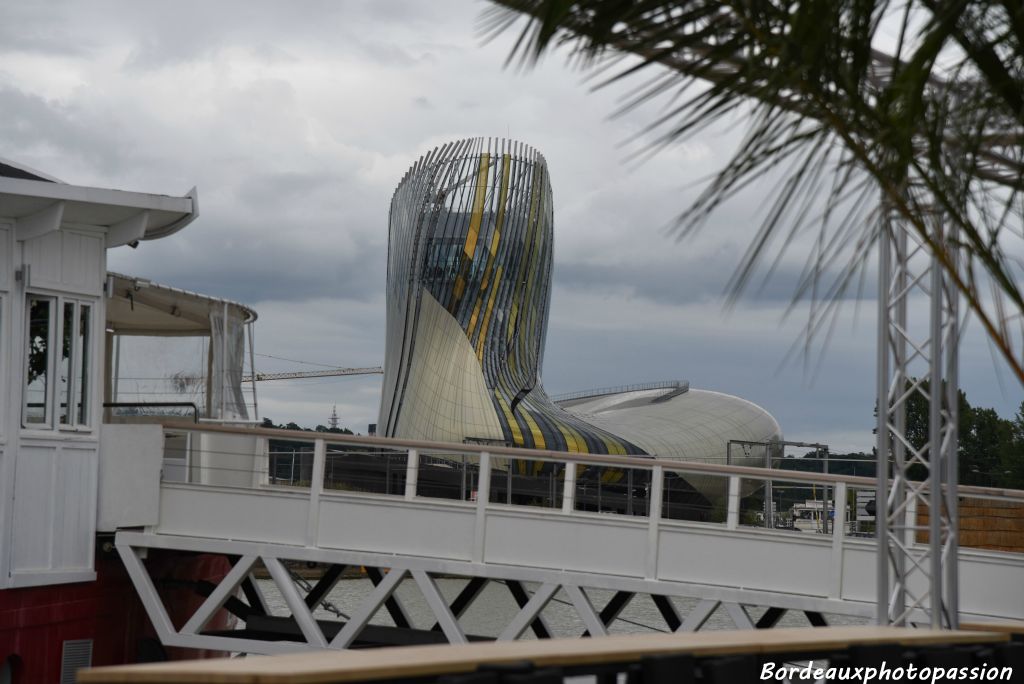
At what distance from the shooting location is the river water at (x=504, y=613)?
27.6 metres

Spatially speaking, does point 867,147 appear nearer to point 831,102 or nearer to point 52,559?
point 831,102

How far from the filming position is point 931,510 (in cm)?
679

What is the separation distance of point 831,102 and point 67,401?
7.83 m

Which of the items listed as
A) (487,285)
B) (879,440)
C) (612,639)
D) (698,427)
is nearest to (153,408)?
(879,440)

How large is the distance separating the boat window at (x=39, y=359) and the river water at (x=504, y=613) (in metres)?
14.8

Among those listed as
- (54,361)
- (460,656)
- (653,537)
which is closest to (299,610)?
(54,361)

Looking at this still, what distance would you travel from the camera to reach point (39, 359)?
384 inches

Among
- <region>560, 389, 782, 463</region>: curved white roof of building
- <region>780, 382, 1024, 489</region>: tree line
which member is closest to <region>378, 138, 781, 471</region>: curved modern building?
<region>560, 389, 782, 463</region>: curved white roof of building

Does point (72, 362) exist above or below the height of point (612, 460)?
above

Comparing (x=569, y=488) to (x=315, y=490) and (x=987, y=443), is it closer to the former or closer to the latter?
(x=315, y=490)

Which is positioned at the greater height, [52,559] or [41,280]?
[41,280]

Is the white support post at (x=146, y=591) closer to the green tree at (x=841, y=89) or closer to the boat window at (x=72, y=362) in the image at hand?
the boat window at (x=72, y=362)

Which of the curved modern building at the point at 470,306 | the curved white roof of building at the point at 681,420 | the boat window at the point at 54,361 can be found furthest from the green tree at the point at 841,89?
the curved white roof of building at the point at 681,420

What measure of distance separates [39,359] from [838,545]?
6.42 meters
